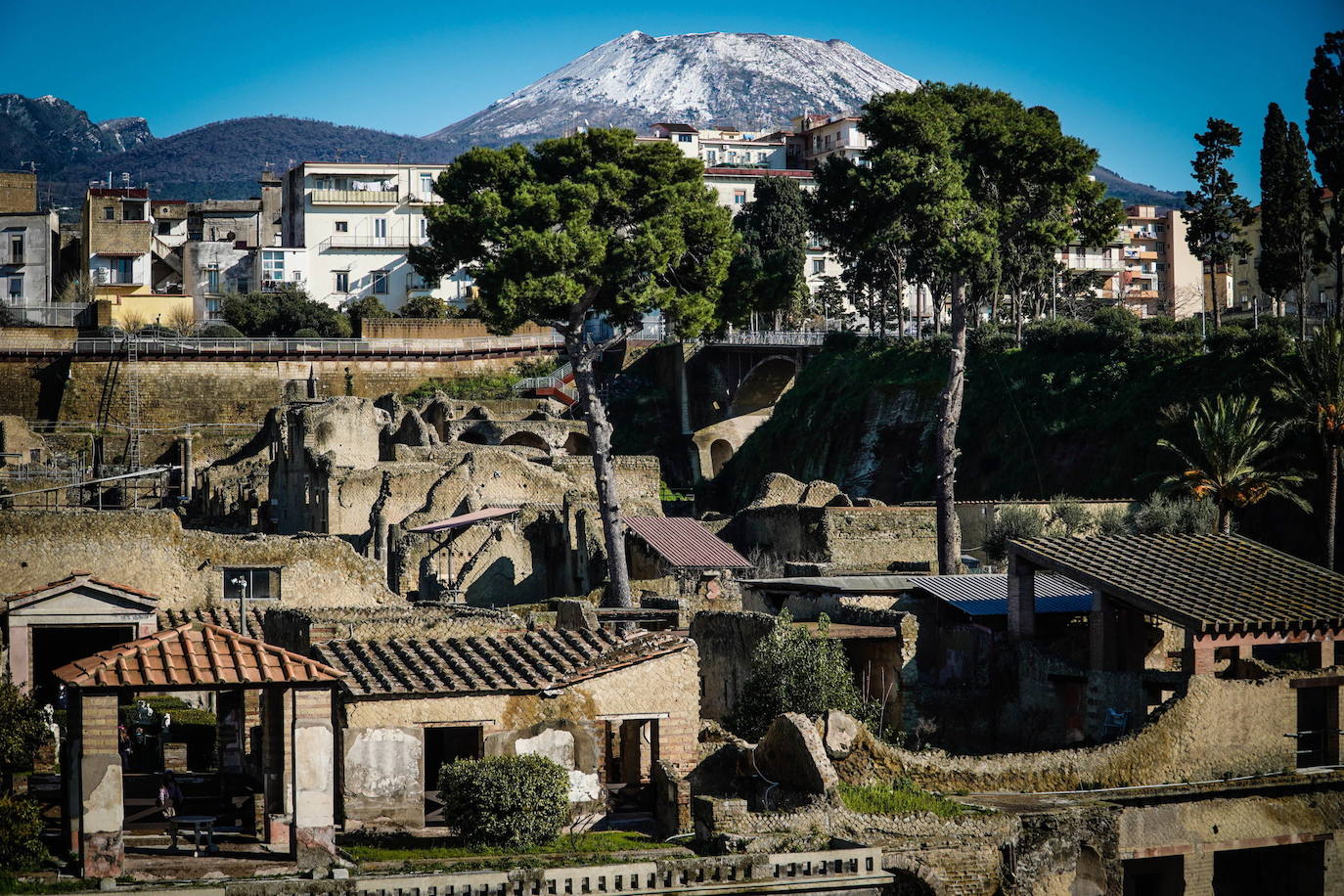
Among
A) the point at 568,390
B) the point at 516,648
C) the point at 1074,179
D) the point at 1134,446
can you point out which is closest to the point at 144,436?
the point at 568,390

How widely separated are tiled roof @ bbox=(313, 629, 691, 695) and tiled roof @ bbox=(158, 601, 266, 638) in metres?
7.78

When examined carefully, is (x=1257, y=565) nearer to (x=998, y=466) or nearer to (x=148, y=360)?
(x=998, y=466)

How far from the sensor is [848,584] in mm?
30938

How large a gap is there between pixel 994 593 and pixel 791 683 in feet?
22.3

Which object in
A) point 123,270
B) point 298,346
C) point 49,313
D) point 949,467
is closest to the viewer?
point 949,467

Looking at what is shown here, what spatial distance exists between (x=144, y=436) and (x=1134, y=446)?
43.5 metres

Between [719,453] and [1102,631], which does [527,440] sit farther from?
[1102,631]

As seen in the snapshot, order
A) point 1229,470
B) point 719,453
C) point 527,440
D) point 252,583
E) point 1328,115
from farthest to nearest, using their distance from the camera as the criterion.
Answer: point 719,453 → point 527,440 → point 1328,115 → point 1229,470 → point 252,583

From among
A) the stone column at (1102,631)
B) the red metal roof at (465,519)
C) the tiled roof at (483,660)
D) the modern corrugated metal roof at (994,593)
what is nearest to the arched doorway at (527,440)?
the red metal roof at (465,519)

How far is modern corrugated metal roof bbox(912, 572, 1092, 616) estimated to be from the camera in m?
25.8

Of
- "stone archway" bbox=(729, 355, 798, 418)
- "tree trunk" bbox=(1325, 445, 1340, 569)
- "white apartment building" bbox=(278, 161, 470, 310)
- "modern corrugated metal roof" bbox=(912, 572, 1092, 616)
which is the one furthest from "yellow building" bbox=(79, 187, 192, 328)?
"modern corrugated metal roof" bbox=(912, 572, 1092, 616)

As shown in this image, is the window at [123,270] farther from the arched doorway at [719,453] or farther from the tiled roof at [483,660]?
the tiled roof at [483,660]

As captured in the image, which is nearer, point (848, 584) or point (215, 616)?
point (215, 616)

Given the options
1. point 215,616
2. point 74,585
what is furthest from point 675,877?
point 74,585
